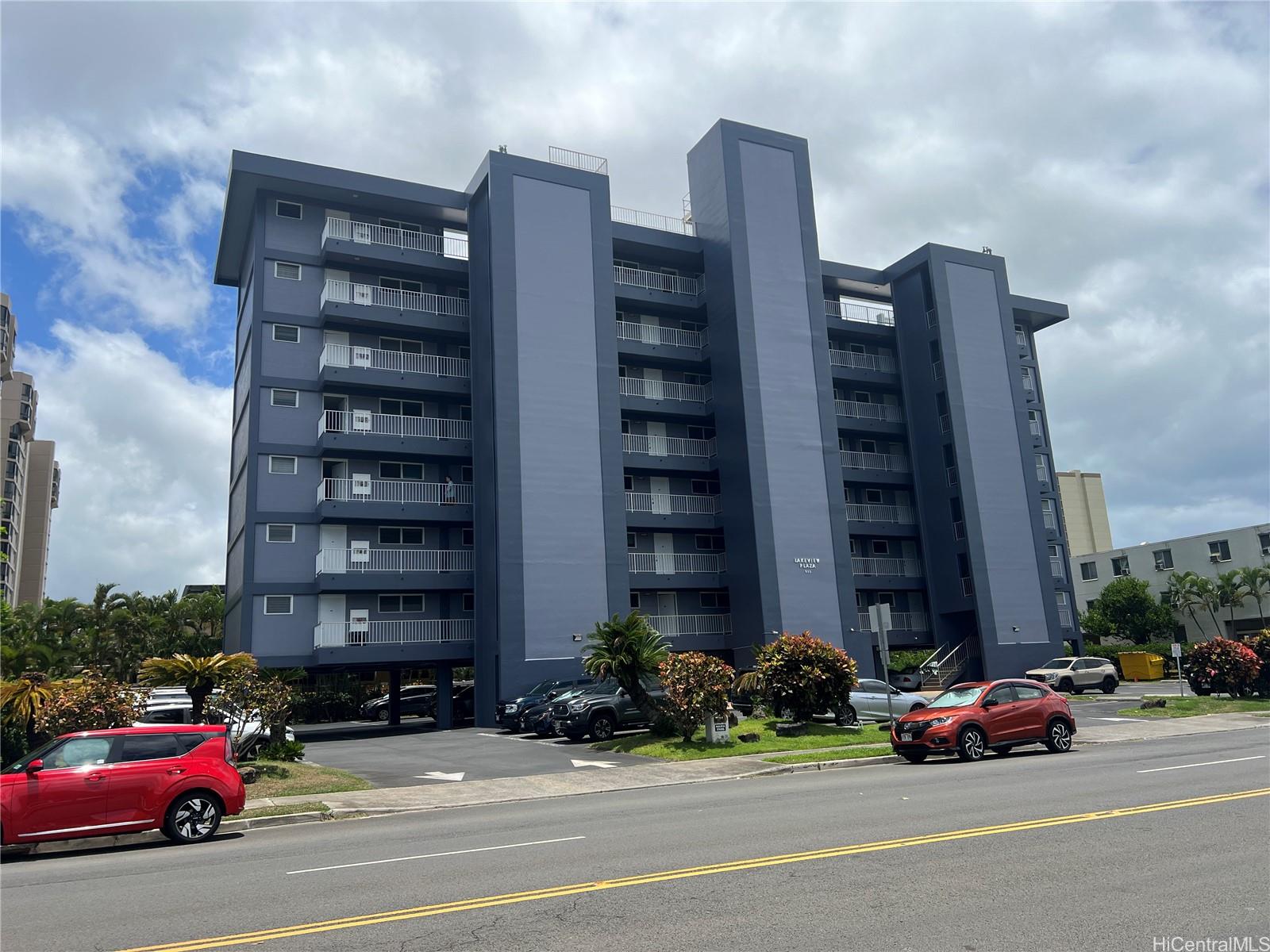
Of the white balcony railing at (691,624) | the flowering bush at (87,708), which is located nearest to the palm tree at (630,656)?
the flowering bush at (87,708)

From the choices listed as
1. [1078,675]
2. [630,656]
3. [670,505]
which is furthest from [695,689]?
[1078,675]

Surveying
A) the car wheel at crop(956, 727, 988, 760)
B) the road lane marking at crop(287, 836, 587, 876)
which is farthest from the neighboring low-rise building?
the road lane marking at crop(287, 836, 587, 876)

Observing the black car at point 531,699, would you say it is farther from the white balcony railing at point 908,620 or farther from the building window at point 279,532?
the white balcony railing at point 908,620

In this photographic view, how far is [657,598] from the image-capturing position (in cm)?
4275

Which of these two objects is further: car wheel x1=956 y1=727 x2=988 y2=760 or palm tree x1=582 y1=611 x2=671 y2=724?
palm tree x1=582 y1=611 x2=671 y2=724

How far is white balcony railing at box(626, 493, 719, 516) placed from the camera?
138 ft

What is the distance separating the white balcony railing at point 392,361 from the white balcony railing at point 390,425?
6.30 ft

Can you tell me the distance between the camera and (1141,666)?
53.5 meters

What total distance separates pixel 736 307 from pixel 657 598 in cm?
1361

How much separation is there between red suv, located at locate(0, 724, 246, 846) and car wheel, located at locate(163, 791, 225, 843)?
0.04ft

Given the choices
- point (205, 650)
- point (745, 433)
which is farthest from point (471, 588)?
point (205, 650)

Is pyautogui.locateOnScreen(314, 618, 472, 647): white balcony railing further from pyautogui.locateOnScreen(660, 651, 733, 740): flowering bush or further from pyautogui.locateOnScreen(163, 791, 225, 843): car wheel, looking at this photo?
pyautogui.locateOnScreen(163, 791, 225, 843): car wheel

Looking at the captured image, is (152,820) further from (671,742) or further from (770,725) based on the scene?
(770,725)

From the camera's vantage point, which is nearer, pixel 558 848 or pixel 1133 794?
pixel 558 848
